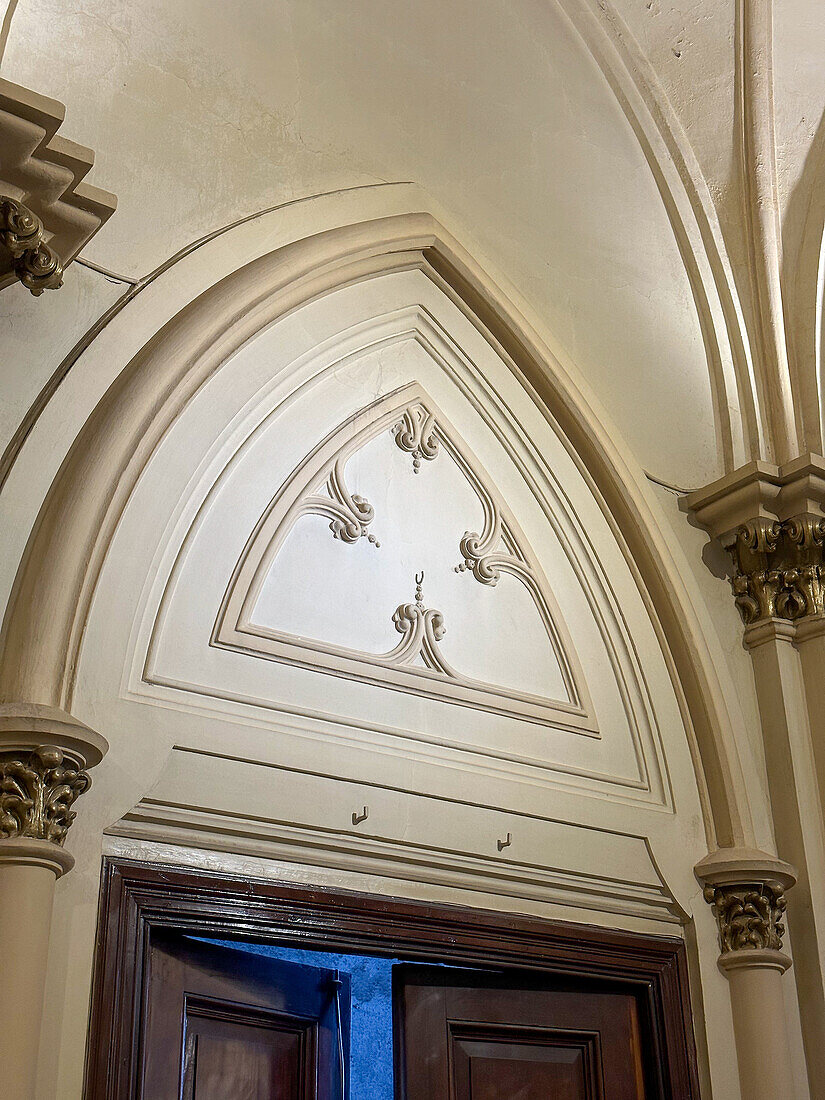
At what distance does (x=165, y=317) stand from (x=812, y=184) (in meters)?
3.54

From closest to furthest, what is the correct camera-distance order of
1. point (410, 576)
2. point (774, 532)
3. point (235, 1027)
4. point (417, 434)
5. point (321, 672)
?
point (235, 1027), point (321, 672), point (410, 576), point (417, 434), point (774, 532)

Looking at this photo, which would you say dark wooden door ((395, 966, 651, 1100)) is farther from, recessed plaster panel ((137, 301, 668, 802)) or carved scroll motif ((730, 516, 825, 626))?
carved scroll motif ((730, 516, 825, 626))

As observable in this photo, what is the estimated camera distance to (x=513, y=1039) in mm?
4520

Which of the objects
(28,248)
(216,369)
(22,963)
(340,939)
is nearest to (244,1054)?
(340,939)

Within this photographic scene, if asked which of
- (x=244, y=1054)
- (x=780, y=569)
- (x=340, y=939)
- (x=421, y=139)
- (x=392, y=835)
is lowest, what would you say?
(x=244, y=1054)

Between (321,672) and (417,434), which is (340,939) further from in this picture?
(417,434)

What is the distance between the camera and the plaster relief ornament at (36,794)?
3.42 meters

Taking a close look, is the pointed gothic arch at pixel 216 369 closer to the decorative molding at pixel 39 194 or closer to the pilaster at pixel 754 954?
the pilaster at pixel 754 954

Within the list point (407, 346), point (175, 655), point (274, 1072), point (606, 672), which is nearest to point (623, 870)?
point (606, 672)

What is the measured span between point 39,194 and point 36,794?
173 centimetres

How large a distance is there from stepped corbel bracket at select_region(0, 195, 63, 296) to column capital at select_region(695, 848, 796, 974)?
135 inches

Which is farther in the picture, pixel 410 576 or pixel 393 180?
pixel 393 180

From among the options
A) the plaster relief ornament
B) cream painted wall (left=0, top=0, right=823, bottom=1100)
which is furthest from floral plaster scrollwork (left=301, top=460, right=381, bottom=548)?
the plaster relief ornament

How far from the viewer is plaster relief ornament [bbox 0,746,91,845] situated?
342cm
